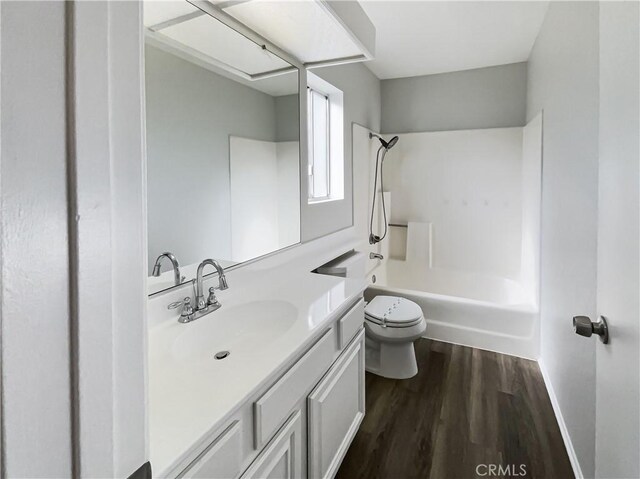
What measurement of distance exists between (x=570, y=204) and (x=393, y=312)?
3.92ft

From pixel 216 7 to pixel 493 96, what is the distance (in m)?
2.82

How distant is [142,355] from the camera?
0.40 m

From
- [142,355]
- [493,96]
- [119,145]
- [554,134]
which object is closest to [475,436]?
[554,134]

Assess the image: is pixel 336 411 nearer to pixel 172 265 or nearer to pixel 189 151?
pixel 172 265

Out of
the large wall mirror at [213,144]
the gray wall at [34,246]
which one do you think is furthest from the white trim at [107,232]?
the large wall mirror at [213,144]

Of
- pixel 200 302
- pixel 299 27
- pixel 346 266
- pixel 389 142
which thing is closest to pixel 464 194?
pixel 389 142

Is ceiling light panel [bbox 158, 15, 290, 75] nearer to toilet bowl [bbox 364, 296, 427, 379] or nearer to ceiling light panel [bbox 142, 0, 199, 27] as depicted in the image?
ceiling light panel [bbox 142, 0, 199, 27]

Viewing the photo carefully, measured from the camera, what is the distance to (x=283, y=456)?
1.06m

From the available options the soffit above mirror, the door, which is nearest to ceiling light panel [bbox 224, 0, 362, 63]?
the soffit above mirror

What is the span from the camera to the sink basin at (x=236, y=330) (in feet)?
3.76

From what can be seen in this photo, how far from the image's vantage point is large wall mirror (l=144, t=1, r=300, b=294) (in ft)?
3.93

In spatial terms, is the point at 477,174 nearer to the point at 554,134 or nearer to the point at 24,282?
the point at 554,134

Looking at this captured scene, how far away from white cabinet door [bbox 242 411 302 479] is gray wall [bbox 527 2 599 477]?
1.18 meters

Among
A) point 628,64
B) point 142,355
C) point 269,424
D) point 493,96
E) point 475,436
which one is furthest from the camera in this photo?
point 493,96
